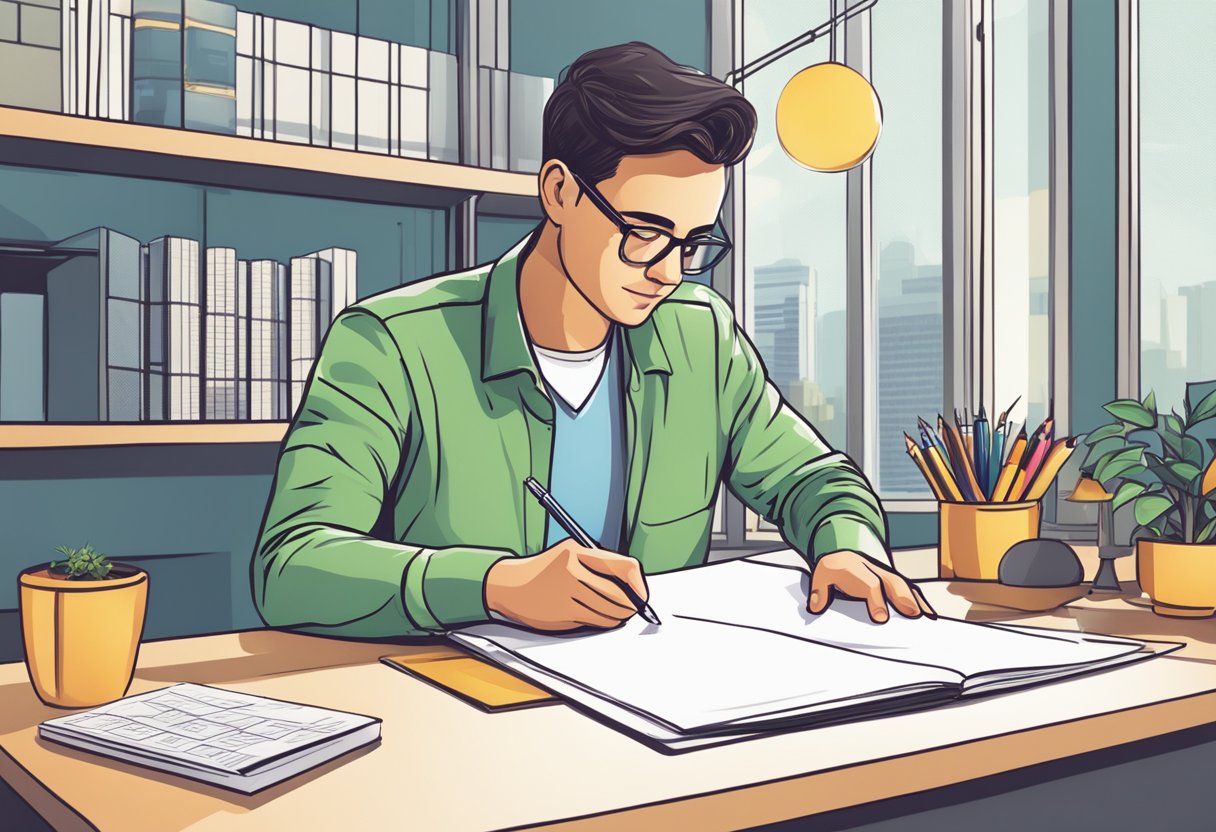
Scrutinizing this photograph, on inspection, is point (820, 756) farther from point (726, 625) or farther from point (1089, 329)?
point (1089, 329)

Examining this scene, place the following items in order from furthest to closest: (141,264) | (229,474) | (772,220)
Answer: (772,220) < (229,474) < (141,264)

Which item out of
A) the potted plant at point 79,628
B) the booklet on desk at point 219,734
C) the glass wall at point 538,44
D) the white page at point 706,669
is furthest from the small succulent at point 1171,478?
the glass wall at point 538,44

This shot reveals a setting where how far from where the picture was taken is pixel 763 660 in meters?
0.76

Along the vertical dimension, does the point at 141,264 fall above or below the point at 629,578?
above

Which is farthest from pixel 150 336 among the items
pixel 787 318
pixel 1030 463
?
pixel 787 318

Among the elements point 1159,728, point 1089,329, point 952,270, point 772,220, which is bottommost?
point 1159,728

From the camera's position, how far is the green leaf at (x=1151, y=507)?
1112 millimetres

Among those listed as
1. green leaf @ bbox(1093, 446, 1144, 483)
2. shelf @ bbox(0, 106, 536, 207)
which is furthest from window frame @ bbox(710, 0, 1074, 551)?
green leaf @ bbox(1093, 446, 1144, 483)

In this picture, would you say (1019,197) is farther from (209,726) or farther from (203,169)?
(209,726)

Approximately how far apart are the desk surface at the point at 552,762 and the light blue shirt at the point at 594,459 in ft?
1.84

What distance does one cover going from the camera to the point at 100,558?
75cm

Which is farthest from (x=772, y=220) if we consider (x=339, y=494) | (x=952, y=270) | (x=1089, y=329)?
(x=339, y=494)

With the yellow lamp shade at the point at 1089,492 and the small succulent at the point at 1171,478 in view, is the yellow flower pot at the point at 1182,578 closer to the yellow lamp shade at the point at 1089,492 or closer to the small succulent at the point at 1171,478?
the small succulent at the point at 1171,478

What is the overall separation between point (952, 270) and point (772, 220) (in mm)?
542
